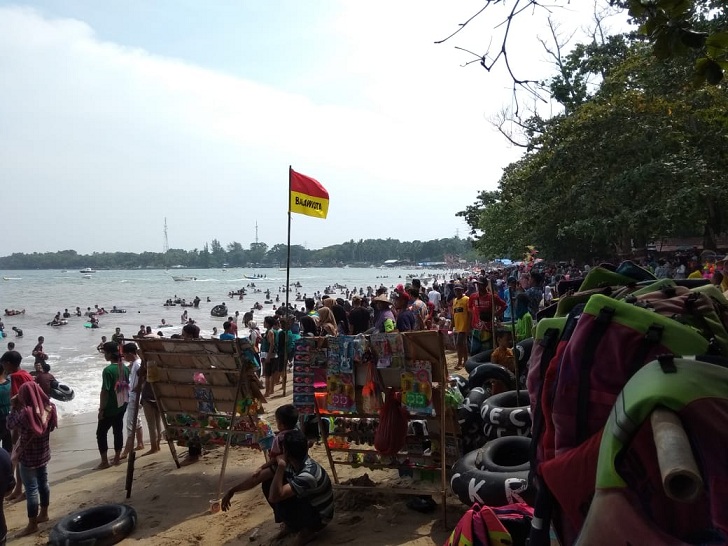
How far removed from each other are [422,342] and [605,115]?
44.8 ft

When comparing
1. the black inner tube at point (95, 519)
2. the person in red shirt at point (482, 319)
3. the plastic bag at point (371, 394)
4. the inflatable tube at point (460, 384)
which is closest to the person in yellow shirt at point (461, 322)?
the person in red shirt at point (482, 319)

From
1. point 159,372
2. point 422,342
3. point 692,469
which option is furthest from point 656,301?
point 159,372

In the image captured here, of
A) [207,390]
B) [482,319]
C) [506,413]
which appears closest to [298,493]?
[506,413]

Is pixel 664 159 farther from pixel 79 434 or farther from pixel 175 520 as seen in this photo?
pixel 79 434

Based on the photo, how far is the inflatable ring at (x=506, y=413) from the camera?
15.4 ft

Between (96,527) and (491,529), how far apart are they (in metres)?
4.40

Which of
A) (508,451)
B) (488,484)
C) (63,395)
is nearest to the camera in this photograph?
(488,484)

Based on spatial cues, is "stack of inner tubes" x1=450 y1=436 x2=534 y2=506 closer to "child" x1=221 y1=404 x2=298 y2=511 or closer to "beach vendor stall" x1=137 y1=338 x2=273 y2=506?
"child" x1=221 y1=404 x2=298 y2=511

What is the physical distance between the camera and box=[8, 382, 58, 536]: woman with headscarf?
19.6 feet

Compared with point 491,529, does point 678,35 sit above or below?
above

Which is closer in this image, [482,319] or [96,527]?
[96,527]

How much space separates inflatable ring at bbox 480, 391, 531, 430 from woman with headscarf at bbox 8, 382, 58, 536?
461 centimetres

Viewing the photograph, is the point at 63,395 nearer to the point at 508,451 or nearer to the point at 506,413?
the point at 506,413

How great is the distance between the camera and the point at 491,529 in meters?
2.88
